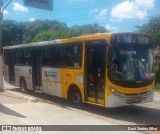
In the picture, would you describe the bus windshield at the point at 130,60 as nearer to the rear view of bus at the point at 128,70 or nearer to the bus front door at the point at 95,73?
the rear view of bus at the point at 128,70

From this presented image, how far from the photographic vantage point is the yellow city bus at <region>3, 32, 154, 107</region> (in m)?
11.8

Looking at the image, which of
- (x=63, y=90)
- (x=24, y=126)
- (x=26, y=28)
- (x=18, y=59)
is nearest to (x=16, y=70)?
(x=18, y=59)

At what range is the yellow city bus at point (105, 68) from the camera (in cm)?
1177

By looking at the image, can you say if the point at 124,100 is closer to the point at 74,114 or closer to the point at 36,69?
the point at 74,114

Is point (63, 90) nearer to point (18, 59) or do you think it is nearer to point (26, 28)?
point (18, 59)

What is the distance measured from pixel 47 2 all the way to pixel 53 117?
9648mm

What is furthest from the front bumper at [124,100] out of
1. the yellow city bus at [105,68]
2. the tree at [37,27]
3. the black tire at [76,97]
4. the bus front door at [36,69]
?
the tree at [37,27]

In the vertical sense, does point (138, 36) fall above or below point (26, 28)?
below

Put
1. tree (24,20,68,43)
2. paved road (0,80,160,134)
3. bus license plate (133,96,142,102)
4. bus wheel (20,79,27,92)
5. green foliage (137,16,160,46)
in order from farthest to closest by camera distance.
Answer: tree (24,20,68,43), green foliage (137,16,160,46), bus wheel (20,79,27,92), bus license plate (133,96,142,102), paved road (0,80,160,134)

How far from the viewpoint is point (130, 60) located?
470 inches

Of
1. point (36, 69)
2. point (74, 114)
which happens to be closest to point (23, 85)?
point (36, 69)

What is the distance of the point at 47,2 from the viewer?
758 inches

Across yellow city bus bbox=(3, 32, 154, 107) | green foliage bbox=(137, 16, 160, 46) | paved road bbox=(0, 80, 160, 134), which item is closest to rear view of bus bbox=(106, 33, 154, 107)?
yellow city bus bbox=(3, 32, 154, 107)

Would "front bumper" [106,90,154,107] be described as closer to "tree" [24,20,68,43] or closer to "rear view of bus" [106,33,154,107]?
"rear view of bus" [106,33,154,107]
